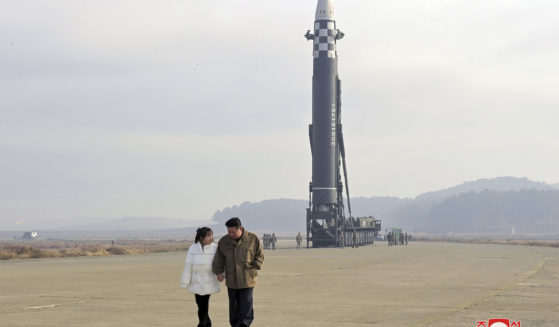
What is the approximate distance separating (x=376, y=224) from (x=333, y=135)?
17.8m

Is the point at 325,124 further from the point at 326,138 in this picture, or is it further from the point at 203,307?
the point at 203,307

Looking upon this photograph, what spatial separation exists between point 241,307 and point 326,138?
5299 cm

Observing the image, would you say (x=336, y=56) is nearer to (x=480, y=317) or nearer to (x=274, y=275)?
(x=274, y=275)

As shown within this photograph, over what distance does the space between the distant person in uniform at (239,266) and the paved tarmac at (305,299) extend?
108 inches

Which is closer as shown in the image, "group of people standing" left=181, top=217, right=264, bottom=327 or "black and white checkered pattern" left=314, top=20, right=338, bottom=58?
"group of people standing" left=181, top=217, right=264, bottom=327

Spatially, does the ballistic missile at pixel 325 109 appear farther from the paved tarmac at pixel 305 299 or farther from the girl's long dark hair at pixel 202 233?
the girl's long dark hair at pixel 202 233

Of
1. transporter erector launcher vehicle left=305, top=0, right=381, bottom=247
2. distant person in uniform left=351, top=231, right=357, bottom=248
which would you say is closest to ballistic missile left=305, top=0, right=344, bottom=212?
transporter erector launcher vehicle left=305, top=0, right=381, bottom=247

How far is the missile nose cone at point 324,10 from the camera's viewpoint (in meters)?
63.6

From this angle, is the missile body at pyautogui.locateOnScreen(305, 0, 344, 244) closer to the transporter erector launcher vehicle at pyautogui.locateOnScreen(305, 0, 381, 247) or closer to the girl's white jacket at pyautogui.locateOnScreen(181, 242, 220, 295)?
the transporter erector launcher vehicle at pyautogui.locateOnScreen(305, 0, 381, 247)

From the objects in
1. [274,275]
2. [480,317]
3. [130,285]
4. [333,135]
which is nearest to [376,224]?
[333,135]

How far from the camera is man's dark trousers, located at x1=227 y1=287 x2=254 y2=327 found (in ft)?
37.8

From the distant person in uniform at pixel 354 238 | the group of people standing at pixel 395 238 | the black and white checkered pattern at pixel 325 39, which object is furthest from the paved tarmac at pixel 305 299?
the group of people standing at pixel 395 238

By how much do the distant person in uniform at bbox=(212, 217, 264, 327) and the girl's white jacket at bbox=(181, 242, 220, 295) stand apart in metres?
0.13

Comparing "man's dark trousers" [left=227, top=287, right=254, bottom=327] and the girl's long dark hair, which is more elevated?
the girl's long dark hair
